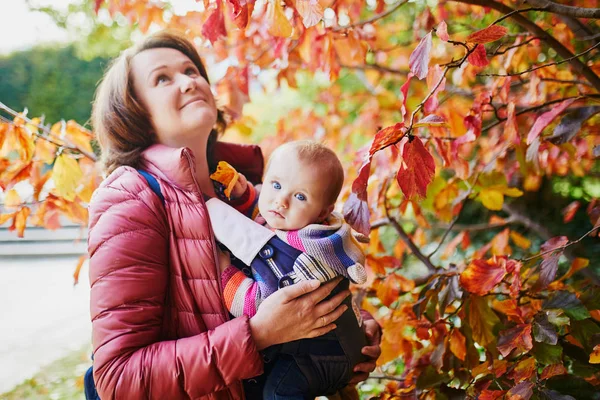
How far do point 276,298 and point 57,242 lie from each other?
6.95m

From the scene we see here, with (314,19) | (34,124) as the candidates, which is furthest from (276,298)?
(34,124)

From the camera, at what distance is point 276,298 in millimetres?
1370

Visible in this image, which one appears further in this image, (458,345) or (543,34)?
(458,345)

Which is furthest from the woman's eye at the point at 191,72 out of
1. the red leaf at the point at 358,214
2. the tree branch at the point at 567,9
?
the tree branch at the point at 567,9

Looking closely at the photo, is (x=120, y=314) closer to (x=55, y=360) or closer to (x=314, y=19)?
(x=314, y=19)

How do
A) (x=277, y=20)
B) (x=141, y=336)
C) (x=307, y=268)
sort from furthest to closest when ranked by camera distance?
(x=277, y=20), (x=307, y=268), (x=141, y=336)

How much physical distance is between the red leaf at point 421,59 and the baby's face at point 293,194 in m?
0.41

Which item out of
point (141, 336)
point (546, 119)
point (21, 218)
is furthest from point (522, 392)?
point (21, 218)

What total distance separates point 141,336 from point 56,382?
2826mm

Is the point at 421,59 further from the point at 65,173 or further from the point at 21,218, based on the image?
the point at 21,218

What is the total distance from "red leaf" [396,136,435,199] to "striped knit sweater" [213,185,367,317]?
0.34 meters

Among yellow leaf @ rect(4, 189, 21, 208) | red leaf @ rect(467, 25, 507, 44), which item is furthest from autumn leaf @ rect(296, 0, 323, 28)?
yellow leaf @ rect(4, 189, 21, 208)

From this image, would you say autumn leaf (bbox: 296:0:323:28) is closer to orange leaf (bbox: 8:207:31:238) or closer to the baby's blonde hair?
the baby's blonde hair

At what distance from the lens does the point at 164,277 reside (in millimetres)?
1375
